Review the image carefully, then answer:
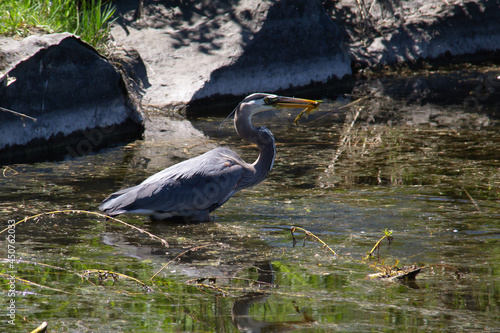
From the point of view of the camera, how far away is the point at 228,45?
35.0ft

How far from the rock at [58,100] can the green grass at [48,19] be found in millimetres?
480

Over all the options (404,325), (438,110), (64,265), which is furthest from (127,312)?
(438,110)

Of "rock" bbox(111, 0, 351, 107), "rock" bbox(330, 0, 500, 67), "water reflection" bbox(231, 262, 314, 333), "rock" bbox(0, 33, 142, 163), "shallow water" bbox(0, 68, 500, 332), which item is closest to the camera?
"water reflection" bbox(231, 262, 314, 333)

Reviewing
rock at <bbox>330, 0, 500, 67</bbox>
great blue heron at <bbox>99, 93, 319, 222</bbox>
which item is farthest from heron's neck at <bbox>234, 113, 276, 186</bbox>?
rock at <bbox>330, 0, 500, 67</bbox>

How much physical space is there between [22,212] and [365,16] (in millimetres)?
9886

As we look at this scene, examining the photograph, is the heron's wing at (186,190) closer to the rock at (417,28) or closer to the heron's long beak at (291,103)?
the heron's long beak at (291,103)

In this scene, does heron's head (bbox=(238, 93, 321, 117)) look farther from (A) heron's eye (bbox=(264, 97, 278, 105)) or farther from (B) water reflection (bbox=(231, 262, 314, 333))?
(B) water reflection (bbox=(231, 262, 314, 333))

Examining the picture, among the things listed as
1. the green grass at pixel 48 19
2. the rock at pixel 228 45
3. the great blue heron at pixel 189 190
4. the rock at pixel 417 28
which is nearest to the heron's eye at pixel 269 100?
the great blue heron at pixel 189 190

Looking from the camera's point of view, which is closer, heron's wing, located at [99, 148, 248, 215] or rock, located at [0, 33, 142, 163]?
heron's wing, located at [99, 148, 248, 215]

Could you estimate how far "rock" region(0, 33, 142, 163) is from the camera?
7.20 metres

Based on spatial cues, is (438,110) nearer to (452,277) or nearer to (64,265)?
(452,277)

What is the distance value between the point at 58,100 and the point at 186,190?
3112 mm

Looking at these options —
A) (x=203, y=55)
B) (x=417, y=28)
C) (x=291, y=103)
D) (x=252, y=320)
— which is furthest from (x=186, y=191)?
(x=417, y=28)

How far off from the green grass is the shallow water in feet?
6.50
